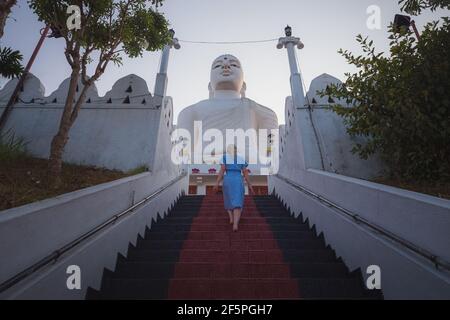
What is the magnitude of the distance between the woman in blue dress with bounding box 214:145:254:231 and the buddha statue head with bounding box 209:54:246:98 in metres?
12.0

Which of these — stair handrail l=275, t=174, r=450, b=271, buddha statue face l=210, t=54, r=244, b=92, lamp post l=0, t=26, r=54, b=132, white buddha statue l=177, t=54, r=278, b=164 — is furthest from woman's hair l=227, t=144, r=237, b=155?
buddha statue face l=210, t=54, r=244, b=92

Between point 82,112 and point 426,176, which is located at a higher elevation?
point 82,112

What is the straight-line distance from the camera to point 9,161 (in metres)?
4.32

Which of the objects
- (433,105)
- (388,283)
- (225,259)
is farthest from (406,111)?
(225,259)

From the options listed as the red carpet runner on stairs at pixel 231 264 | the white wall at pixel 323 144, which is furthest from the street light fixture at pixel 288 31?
the red carpet runner on stairs at pixel 231 264

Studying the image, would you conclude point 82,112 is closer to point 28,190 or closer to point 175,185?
point 175,185

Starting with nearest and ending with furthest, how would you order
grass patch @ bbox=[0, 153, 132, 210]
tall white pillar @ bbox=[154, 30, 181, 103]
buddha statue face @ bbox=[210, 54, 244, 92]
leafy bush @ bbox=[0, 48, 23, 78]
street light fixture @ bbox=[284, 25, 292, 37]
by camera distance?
grass patch @ bbox=[0, 153, 132, 210], leafy bush @ bbox=[0, 48, 23, 78], tall white pillar @ bbox=[154, 30, 181, 103], street light fixture @ bbox=[284, 25, 292, 37], buddha statue face @ bbox=[210, 54, 244, 92]

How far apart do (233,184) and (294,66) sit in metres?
5.65

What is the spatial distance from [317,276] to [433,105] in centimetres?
286

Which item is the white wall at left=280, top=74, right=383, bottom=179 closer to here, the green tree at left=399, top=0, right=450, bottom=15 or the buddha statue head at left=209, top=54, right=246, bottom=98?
the green tree at left=399, top=0, right=450, bottom=15

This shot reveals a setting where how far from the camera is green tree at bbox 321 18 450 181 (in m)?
3.65

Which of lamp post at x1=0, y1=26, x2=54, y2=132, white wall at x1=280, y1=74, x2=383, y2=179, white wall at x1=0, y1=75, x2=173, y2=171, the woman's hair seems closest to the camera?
the woman's hair

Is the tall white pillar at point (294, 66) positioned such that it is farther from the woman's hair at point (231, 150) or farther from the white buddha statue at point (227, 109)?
the white buddha statue at point (227, 109)

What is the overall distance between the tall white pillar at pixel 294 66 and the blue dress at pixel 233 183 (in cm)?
280
